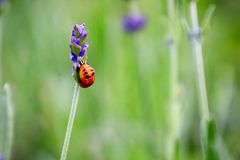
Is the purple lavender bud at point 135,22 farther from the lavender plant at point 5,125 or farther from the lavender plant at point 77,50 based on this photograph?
the lavender plant at point 77,50

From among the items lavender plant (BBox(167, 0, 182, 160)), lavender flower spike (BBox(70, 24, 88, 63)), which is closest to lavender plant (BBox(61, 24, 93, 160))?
lavender flower spike (BBox(70, 24, 88, 63))

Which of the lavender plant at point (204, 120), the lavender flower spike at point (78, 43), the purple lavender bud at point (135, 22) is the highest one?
the purple lavender bud at point (135, 22)

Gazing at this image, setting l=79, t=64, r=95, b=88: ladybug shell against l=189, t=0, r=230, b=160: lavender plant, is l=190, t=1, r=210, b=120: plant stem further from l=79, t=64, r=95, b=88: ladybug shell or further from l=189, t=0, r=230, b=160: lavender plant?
l=79, t=64, r=95, b=88: ladybug shell

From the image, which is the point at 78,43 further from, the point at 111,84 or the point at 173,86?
the point at 111,84

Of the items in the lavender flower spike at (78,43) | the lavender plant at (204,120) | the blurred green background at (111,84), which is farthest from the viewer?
the blurred green background at (111,84)

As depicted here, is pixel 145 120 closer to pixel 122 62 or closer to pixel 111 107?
pixel 111 107

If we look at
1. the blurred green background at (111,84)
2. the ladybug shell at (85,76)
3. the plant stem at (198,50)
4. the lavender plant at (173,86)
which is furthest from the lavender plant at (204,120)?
the blurred green background at (111,84)

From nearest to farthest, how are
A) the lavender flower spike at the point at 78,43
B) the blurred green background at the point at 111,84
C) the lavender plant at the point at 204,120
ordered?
the lavender flower spike at the point at 78,43
the lavender plant at the point at 204,120
the blurred green background at the point at 111,84
